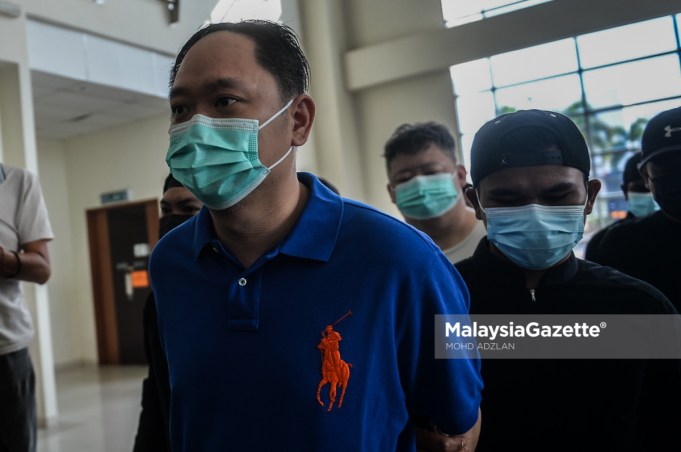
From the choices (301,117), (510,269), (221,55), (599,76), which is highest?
(599,76)

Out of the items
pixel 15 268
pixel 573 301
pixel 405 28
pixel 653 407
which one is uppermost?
pixel 405 28

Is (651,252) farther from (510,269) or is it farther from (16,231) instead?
(16,231)

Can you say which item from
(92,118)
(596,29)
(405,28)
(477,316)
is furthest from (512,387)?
(92,118)

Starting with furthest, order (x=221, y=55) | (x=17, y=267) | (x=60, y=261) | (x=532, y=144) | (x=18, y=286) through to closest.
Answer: (x=60, y=261) < (x=18, y=286) < (x=17, y=267) < (x=532, y=144) < (x=221, y=55)

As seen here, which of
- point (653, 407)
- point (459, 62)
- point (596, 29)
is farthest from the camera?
point (459, 62)

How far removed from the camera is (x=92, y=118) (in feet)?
24.0

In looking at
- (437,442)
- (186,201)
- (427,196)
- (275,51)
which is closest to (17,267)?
(186,201)

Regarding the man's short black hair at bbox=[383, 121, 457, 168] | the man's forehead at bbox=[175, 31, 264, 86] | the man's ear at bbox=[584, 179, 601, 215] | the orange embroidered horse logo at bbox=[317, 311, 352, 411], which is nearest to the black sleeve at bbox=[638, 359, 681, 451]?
the man's ear at bbox=[584, 179, 601, 215]

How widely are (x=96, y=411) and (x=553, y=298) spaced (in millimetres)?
5273

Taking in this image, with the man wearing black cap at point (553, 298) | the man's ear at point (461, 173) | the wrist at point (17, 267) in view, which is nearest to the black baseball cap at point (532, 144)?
the man wearing black cap at point (553, 298)

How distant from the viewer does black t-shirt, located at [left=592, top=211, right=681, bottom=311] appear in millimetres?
1468

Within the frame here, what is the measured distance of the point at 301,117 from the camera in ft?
3.86

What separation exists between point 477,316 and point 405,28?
115cm

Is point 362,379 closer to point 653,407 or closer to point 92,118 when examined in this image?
point 653,407
